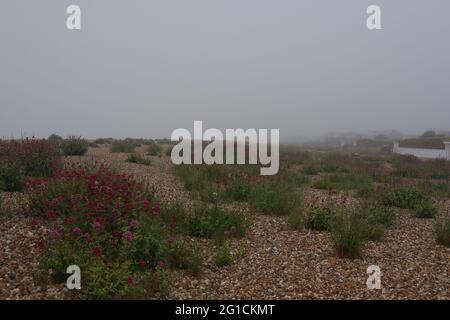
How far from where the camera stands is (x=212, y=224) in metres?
6.62

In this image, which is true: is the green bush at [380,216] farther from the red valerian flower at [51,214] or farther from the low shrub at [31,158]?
the low shrub at [31,158]

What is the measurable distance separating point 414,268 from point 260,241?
7.63 ft

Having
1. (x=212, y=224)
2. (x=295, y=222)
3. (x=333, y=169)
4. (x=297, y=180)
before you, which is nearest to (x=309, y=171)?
(x=333, y=169)

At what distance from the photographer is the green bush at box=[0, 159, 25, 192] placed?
7.54 metres

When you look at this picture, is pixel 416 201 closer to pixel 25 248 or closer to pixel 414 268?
pixel 414 268

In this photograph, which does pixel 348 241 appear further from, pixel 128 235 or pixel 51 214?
pixel 51 214

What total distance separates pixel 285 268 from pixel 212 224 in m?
1.77

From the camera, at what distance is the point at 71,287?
4176 mm

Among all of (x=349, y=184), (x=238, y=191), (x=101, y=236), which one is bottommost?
(x=349, y=184)

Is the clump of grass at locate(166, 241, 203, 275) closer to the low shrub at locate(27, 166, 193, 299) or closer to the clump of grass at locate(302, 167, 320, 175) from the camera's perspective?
the low shrub at locate(27, 166, 193, 299)

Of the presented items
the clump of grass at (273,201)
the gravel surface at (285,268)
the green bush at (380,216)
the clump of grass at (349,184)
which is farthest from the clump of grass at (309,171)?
the gravel surface at (285,268)

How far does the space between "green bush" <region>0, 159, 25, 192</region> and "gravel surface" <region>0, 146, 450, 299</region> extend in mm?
508
